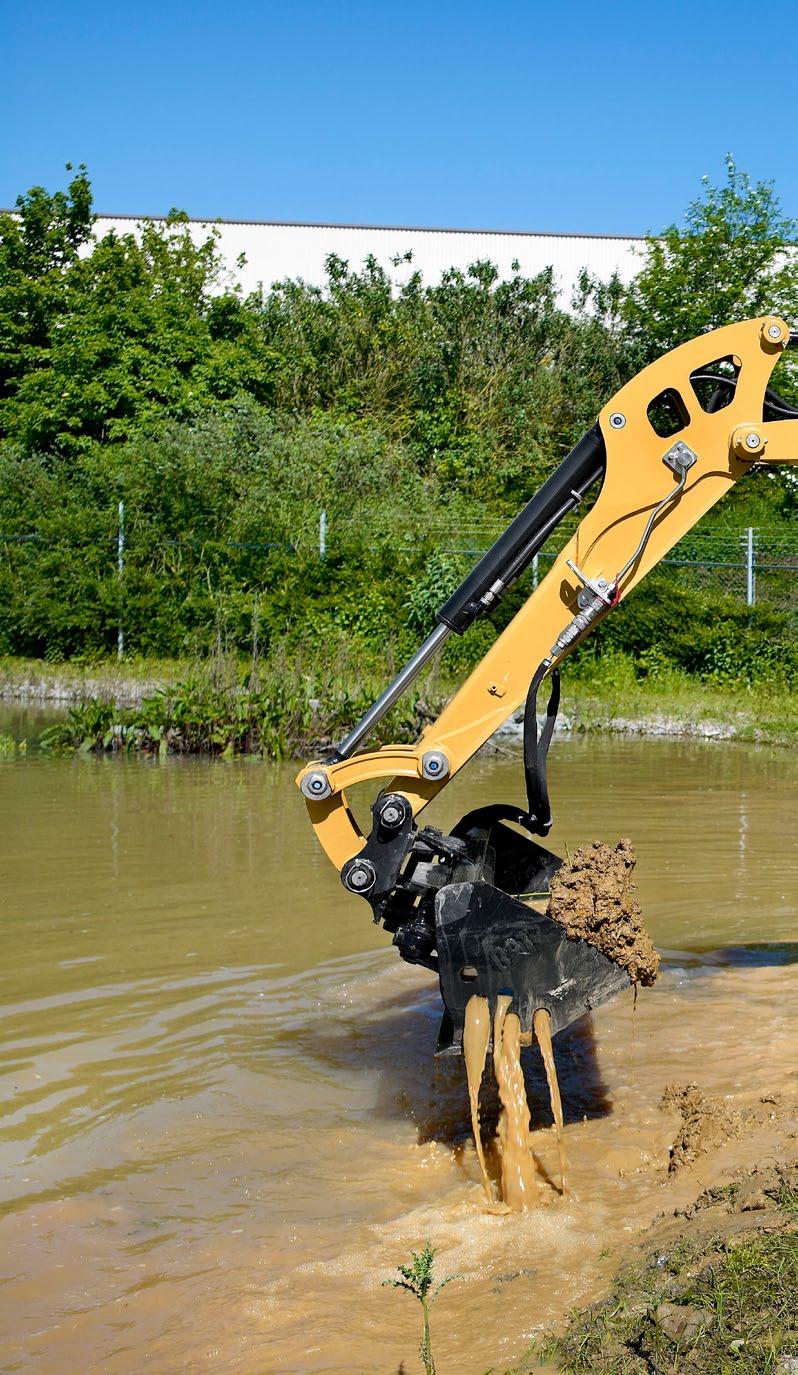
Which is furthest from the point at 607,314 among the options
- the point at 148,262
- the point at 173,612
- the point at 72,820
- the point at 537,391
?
the point at 72,820

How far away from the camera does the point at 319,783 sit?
5035mm

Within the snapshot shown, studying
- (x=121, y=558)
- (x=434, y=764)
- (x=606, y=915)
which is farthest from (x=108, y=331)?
(x=606, y=915)

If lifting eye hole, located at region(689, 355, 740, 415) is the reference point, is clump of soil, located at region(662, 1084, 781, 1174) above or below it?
below

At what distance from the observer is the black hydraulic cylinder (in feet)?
16.8

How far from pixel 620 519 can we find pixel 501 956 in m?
1.70

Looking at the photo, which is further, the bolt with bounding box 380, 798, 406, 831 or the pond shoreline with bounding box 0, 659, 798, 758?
the pond shoreline with bounding box 0, 659, 798, 758

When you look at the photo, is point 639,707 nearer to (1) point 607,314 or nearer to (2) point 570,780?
Answer: (2) point 570,780

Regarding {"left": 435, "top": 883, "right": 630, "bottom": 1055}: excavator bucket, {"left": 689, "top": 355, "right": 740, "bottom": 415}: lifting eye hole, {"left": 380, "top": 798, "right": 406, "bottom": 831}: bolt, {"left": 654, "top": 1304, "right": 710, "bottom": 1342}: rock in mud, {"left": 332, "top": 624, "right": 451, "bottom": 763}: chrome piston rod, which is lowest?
{"left": 654, "top": 1304, "right": 710, "bottom": 1342}: rock in mud

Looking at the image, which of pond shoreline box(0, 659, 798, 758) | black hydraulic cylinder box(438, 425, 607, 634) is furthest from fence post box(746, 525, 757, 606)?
black hydraulic cylinder box(438, 425, 607, 634)

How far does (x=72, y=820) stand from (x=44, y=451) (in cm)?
2252

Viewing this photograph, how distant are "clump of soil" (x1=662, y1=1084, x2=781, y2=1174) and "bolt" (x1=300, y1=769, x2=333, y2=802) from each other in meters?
1.66

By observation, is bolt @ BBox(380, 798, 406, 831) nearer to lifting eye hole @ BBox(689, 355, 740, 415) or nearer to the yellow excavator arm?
the yellow excavator arm

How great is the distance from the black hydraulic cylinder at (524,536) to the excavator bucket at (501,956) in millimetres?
A: 1067

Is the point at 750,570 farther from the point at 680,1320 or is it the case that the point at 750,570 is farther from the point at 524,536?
the point at 680,1320
